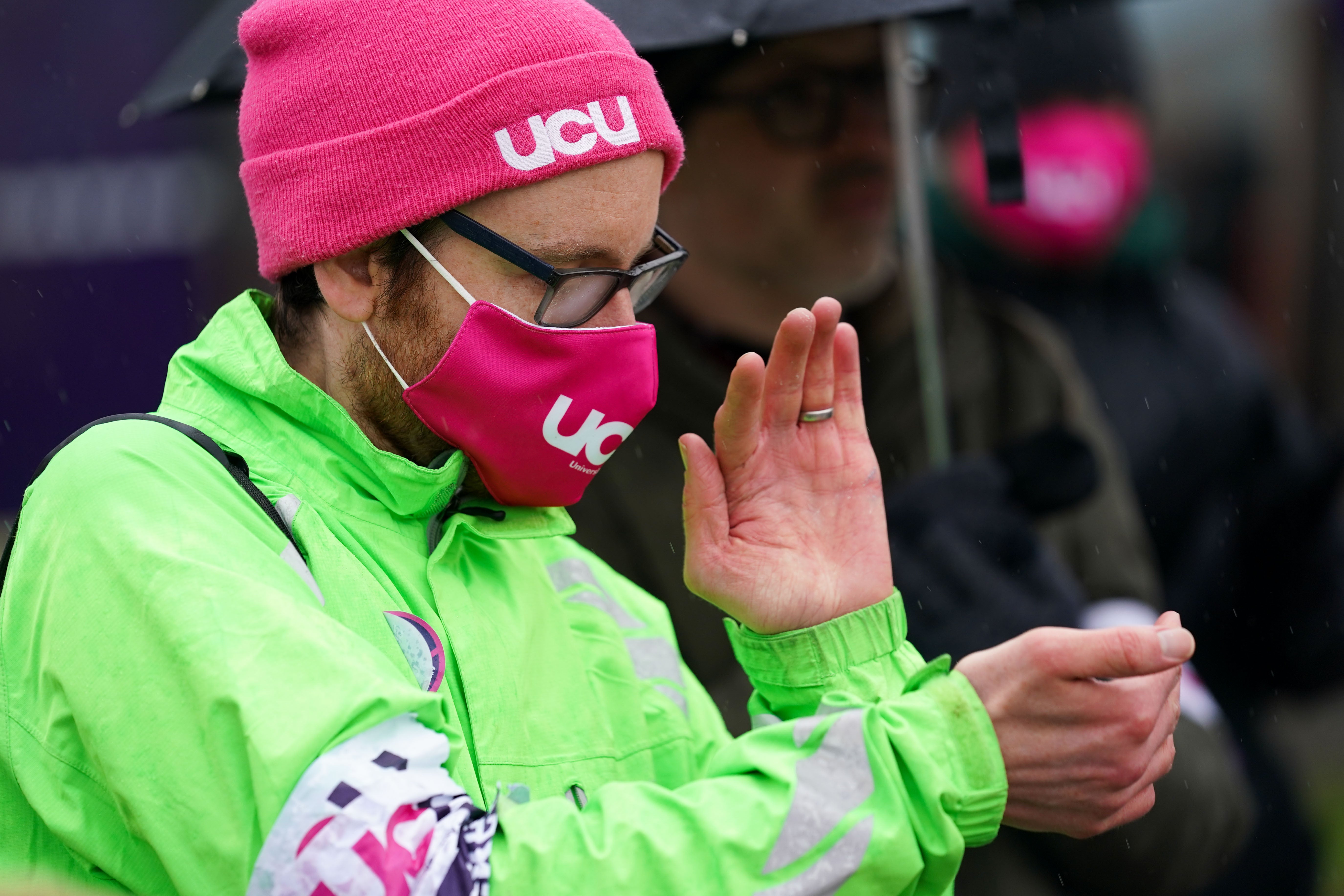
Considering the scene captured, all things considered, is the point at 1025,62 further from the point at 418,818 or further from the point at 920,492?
the point at 418,818

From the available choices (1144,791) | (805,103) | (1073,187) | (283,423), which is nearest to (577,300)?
(283,423)

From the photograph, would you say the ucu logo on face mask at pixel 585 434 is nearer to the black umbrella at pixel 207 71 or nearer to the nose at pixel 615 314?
the nose at pixel 615 314

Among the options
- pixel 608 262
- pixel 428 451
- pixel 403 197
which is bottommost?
pixel 428 451

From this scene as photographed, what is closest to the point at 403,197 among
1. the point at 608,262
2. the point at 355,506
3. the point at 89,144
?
the point at 608,262

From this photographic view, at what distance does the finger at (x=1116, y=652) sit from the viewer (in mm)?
1594

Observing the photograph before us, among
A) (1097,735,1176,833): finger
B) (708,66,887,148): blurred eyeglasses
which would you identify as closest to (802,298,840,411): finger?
(1097,735,1176,833): finger

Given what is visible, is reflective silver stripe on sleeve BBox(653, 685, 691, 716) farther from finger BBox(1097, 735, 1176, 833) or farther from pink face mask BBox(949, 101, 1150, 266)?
pink face mask BBox(949, 101, 1150, 266)

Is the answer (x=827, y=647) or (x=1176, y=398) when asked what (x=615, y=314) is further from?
(x=1176, y=398)

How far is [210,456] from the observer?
1.62m

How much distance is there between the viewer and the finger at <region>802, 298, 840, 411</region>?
1.91 metres

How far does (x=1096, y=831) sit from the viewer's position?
1723 millimetres

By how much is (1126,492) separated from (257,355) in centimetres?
239

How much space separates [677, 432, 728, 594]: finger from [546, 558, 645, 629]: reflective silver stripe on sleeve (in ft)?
0.59

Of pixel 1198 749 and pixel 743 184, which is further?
pixel 743 184
